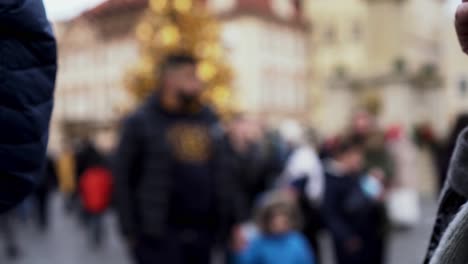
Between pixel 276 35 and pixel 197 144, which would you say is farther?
pixel 276 35

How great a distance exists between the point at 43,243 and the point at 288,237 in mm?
7062

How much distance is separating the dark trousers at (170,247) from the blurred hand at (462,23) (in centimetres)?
344

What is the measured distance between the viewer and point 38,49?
1.48 m

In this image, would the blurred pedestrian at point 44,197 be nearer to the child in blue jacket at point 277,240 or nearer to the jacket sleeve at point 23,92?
the child in blue jacket at point 277,240

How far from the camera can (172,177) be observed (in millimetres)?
4520

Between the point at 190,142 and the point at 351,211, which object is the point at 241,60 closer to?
the point at 351,211

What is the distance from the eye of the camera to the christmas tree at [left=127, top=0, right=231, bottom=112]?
46.7 ft

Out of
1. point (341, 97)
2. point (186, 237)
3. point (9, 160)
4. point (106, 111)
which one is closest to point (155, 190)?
point (186, 237)

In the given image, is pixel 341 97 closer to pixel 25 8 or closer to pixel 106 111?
pixel 25 8

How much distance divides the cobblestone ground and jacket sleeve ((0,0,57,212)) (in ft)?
18.4

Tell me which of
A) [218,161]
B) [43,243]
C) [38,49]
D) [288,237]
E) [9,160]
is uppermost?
[38,49]

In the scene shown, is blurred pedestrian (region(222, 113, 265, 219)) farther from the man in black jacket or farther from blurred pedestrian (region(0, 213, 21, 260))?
the man in black jacket

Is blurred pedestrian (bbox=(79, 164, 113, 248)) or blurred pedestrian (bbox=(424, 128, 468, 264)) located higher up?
blurred pedestrian (bbox=(424, 128, 468, 264))

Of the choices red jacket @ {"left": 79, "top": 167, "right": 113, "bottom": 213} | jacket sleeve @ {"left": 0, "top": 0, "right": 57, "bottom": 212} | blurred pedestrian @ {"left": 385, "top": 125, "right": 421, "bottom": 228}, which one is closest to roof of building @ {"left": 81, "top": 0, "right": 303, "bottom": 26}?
red jacket @ {"left": 79, "top": 167, "right": 113, "bottom": 213}
